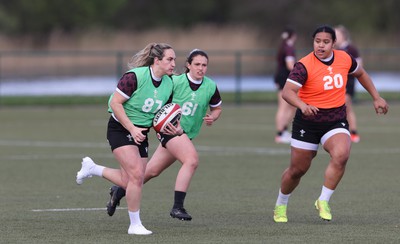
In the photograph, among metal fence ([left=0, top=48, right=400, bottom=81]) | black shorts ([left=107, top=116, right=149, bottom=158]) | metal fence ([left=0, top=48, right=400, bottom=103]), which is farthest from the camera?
metal fence ([left=0, top=48, right=400, bottom=81])

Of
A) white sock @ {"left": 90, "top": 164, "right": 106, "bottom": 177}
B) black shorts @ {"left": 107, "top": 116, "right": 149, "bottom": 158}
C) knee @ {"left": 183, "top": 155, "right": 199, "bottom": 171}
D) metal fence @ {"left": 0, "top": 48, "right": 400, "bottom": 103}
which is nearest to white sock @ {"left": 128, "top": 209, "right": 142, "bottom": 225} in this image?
black shorts @ {"left": 107, "top": 116, "right": 149, "bottom": 158}

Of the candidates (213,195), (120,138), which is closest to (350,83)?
(213,195)

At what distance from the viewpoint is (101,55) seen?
35.4m

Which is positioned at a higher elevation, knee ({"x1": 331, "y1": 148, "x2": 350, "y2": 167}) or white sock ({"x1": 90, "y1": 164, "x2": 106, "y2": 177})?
knee ({"x1": 331, "y1": 148, "x2": 350, "y2": 167})

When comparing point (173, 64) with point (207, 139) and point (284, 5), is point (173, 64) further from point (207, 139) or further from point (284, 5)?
point (284, 5)

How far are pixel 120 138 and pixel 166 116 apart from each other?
1.53ft

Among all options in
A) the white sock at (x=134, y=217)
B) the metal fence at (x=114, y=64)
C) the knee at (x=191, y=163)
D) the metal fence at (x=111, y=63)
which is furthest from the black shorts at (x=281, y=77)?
the metal fence at (x=111, y=63)

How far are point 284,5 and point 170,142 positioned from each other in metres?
43.2

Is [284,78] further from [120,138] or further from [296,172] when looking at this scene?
[120,138]

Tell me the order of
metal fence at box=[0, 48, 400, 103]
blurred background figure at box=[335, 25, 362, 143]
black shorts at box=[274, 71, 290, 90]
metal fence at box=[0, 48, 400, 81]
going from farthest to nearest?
metal fence at box=[0, 48, 400, 81] < metal fence at box=[0, 48, 400, 103] < black shorts at box=[274, 71, 290, 90] < blurred background figure at box=[335, 25, 362, 143]

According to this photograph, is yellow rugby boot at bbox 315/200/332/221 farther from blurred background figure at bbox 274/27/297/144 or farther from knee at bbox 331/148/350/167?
blurred background figure at bbox 274/27/297/144

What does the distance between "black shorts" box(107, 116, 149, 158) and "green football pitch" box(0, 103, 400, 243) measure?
0.78m

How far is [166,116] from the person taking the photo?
403 inches

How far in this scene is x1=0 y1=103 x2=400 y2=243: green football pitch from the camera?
33.0ft
